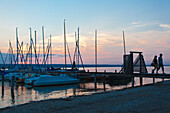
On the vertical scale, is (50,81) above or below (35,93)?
above

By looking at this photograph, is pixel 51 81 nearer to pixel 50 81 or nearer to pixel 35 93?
pixel 50 81

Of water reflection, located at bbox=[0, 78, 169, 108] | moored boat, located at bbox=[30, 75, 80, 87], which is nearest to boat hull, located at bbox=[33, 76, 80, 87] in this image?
moored boat, located at bbox=[30, 75, 80, 87]

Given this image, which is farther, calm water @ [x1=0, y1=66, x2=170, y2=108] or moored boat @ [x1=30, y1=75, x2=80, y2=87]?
moored boat @ [x1=30, y1=75, x2=80, y2=87]

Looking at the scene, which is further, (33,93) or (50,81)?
(50,81)

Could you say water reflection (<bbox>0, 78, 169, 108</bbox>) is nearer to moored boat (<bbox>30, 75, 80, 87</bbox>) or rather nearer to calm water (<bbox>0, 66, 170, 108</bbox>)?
calm water (<bbox>0, 66, 170, 108</bbox>)

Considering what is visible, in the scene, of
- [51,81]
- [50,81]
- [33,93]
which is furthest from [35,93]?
[51,81]

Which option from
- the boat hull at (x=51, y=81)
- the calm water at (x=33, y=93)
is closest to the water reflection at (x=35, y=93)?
the calm water at (x=33, y=93)

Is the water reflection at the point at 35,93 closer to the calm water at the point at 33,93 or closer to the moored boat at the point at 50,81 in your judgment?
the calm water at the point at 33,93

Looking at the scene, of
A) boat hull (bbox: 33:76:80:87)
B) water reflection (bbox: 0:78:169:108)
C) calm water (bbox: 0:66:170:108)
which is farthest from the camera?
boat hull (bbox: 33:76:80:87)

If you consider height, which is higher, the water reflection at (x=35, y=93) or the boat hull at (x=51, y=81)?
the boat hull at (x=51, y=81)

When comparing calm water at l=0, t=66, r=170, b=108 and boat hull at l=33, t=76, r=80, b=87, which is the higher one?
boat hull at l=33, t=76, r=80, b=87

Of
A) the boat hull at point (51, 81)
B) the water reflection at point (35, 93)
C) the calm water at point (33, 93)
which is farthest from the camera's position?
the boat hull at point (51, 81)

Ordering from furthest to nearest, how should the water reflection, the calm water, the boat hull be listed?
the boat hull
the water reflection
the calm water

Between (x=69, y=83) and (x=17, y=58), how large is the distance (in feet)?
90.3
